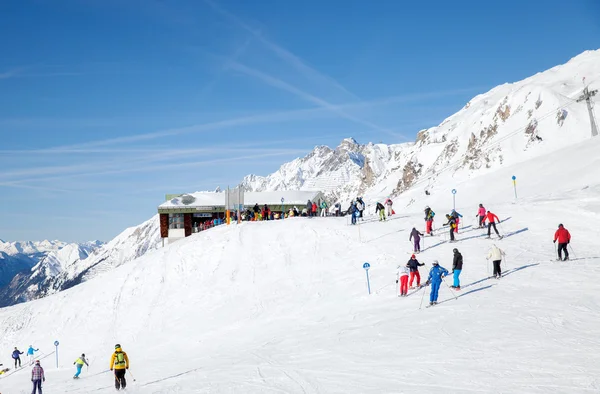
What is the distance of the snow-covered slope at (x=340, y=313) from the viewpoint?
1146 cm

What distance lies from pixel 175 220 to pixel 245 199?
952cm

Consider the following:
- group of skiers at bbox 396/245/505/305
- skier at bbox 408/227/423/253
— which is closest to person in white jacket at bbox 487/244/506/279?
group of skiers at bbox 396/245/505/305

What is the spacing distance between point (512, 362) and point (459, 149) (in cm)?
10421

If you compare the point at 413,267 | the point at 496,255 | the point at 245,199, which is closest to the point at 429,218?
the point at 496,255

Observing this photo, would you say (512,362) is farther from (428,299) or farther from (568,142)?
(568,142)

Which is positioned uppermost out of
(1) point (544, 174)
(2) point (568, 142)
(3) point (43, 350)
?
(2) point (568, 142)

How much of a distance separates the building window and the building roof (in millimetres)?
1157

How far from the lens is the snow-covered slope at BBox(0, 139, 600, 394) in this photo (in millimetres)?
11461

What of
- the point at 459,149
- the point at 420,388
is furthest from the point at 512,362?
the point at 459,149

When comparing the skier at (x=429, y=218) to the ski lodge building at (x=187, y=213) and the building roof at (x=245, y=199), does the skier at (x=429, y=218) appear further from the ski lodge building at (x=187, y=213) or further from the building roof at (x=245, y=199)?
the building roof at (x=245, y=199)

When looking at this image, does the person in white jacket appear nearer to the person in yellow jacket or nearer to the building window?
the person in yellow jacket

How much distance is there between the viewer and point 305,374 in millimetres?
12180

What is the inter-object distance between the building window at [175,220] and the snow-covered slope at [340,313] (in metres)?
21.1

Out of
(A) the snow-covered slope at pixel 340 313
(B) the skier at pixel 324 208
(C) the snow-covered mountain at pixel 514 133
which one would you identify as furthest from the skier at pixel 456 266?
(C) the snow-covered mountain at pixel 514 133
